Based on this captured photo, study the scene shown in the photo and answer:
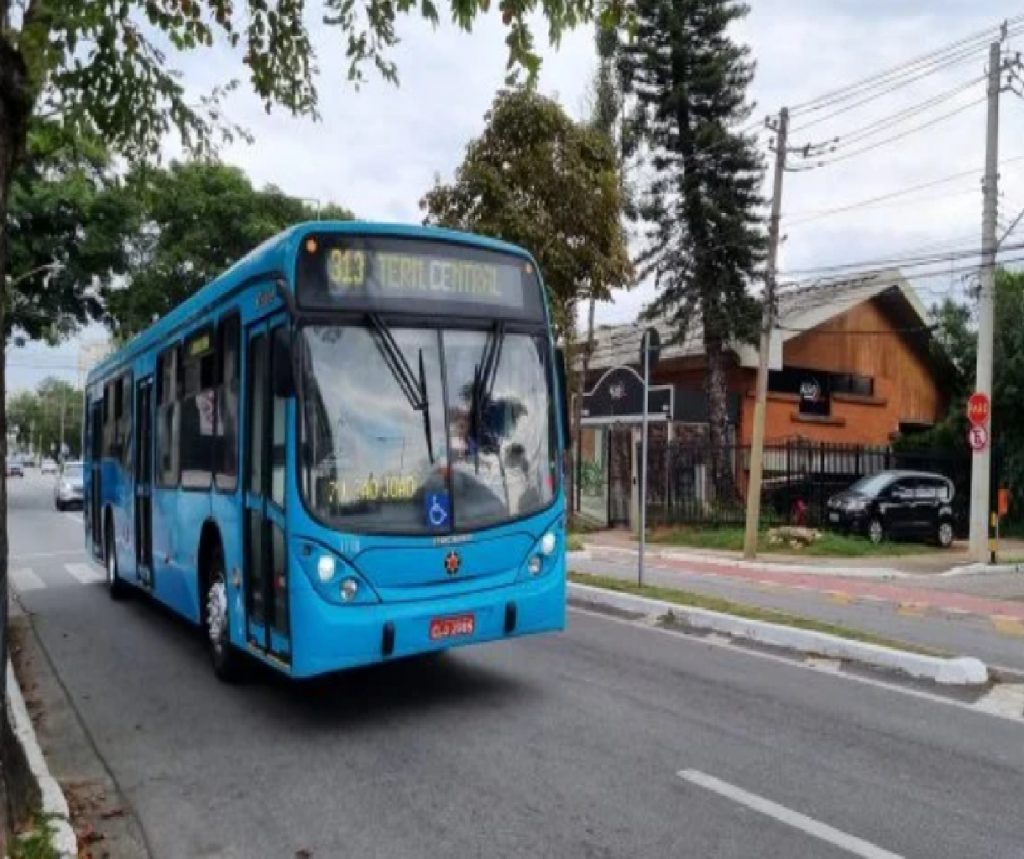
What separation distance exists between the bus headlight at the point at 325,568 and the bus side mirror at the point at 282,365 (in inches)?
40.1

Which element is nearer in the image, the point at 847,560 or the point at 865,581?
the point at 865,581

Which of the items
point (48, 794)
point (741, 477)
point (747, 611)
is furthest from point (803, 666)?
point (741, 477)

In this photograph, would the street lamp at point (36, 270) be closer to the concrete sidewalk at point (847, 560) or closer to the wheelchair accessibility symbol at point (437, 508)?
the concrete sidewalk at point (847, 560)

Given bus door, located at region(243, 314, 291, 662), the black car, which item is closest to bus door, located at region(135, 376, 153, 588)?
bus door, located at region(243, 314, 291, 662)

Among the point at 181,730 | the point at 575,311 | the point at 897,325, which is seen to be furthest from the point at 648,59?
the point at 181,730

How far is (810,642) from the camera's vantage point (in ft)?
30.6

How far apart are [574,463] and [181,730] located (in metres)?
24.1

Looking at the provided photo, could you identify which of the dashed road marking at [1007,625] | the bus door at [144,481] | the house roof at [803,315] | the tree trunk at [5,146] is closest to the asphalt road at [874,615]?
the dashed road marking at [1007,625]

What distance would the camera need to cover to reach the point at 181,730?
6887 mm

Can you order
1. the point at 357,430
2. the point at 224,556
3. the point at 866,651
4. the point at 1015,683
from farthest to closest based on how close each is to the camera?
the point at 866,651 → the point at 1015,683 → the point at 224,556 → the point at 357,430

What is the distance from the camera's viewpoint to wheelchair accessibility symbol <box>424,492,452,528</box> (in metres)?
6.74

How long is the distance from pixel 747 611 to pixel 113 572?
7.65 metres

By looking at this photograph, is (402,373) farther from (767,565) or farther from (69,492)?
(69,492)

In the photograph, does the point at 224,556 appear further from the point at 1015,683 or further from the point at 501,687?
the point at 1015,683
